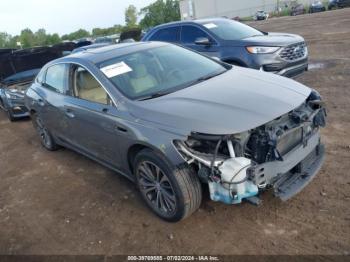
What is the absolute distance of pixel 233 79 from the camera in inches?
162

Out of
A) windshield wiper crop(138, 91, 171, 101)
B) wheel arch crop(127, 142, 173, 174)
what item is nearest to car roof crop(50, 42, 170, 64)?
windshield wiper crop(138, 91, 171, 101)

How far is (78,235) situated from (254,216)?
1840 mm

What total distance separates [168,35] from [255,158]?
6.47m

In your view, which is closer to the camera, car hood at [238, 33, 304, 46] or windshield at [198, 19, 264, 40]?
car hood at [238, 33, 304, 46]

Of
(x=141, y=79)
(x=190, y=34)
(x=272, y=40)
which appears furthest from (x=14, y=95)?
(x=272, y=40)

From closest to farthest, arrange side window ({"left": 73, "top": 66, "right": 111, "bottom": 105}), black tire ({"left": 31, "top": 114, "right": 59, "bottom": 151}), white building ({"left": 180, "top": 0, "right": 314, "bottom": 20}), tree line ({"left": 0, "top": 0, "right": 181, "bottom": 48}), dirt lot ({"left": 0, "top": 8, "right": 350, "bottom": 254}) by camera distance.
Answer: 1. dirt lot ({"left": 0, "top": 8, "right": 350, "bottom": 254})
2. side window ({"left": 73, "top": 66, "right": 111, "bottom": 105})
3. black tire ({"left": 31, "top": 114, "right": 59, "bottom": 151})
4. white building ({"left": 180, "top": 0, "right": 314, "bottom": 20})
5. tree line ({"left": 0, "top": 0, "right": 181, "bottom": 48})

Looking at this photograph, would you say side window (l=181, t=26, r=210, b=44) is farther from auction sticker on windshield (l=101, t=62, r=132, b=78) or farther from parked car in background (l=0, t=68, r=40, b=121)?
auction sticker on windshield (l=101, t=62, r=132, b=78)

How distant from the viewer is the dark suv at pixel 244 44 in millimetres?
7035

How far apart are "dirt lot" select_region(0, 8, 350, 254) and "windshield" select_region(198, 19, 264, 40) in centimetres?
316

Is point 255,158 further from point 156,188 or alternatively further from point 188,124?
point 156,188

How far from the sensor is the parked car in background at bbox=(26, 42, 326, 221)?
310 centimetres

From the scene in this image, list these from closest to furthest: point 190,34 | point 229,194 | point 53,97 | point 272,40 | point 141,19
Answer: point 229,194 → point 53,97 → point 272,40 → point 190,34 → point 141,19

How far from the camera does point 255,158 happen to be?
→ 124 inches

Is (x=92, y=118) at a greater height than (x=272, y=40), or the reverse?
(x=272, y=40)
